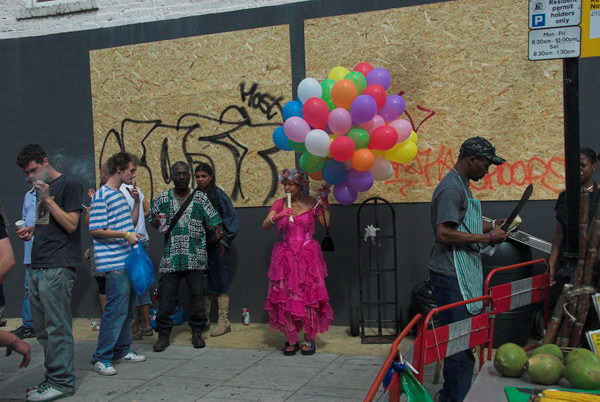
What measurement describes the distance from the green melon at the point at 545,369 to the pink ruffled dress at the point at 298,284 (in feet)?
11.3

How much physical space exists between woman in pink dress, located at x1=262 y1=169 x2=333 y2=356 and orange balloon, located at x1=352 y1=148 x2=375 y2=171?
76 cm

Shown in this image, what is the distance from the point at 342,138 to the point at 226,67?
2.73 meters

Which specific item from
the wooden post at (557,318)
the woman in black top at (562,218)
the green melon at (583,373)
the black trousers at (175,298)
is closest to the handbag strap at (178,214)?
the black trousers at (175,298)

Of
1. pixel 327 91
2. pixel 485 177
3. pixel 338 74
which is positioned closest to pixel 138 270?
pixel 327 91

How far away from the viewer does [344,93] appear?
224 inches

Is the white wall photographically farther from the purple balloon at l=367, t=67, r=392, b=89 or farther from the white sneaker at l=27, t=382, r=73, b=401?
the white sneaker at l=27, t=382, r=73, b=401

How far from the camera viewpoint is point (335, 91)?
18.8 feet

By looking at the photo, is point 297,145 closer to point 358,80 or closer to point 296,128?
point 296,128

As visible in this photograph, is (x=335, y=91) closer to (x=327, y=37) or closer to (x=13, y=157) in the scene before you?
(x=327, y=37)

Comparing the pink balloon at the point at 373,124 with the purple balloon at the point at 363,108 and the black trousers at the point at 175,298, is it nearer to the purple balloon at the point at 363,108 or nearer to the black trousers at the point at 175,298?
the purple balloon at the point at 363,108

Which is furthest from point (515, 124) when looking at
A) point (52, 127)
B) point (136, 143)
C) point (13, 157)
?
point (13, 157)

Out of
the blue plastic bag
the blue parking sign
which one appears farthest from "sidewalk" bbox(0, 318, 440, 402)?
the blue parking sign

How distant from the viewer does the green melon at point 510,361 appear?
2.95m

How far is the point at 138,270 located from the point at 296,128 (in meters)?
1.96
